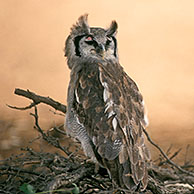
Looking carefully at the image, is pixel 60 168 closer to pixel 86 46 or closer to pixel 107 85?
pixel 107 85

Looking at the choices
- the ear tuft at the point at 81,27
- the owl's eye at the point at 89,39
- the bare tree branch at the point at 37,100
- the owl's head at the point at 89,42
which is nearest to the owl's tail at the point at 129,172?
the bare tree branch at the point at 37,100

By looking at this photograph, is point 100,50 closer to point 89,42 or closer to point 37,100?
point 89,42

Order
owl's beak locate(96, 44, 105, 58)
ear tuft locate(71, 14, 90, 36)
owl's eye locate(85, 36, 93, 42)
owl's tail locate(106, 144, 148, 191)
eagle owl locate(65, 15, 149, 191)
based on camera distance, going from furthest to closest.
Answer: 1. ear tuft locate(71, 14, 90, 36)
2. owl's eye locate(85, 36, 93, 42)
3. owl's beak locate(96, 44, 105, 58)
4. eagle owl locate(65, 15, 149, 191)
5. owl's tail locate(106, 144, 148, 191)

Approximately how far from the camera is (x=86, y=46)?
456cm

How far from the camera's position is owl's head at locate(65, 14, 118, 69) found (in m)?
4.41

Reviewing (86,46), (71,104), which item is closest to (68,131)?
(71,104)

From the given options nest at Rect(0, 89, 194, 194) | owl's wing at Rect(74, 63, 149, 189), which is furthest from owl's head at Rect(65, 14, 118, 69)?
nest at Rect(0, 89, 194, 194)

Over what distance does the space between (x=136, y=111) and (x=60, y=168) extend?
0.92 metres

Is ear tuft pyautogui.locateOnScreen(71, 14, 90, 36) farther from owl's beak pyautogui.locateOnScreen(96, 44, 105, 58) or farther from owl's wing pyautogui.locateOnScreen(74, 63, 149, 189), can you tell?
owl's wing pyautogui.locateOnScreen(74, 63, 149, 189)

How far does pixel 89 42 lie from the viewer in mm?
4512

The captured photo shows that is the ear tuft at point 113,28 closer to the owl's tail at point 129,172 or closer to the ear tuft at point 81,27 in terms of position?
the ear tuft at point 81,27

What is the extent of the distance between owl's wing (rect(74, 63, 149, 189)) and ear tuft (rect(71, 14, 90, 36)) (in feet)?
1.55

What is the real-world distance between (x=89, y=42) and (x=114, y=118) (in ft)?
3.35

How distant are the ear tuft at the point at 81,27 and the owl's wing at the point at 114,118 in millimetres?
473
